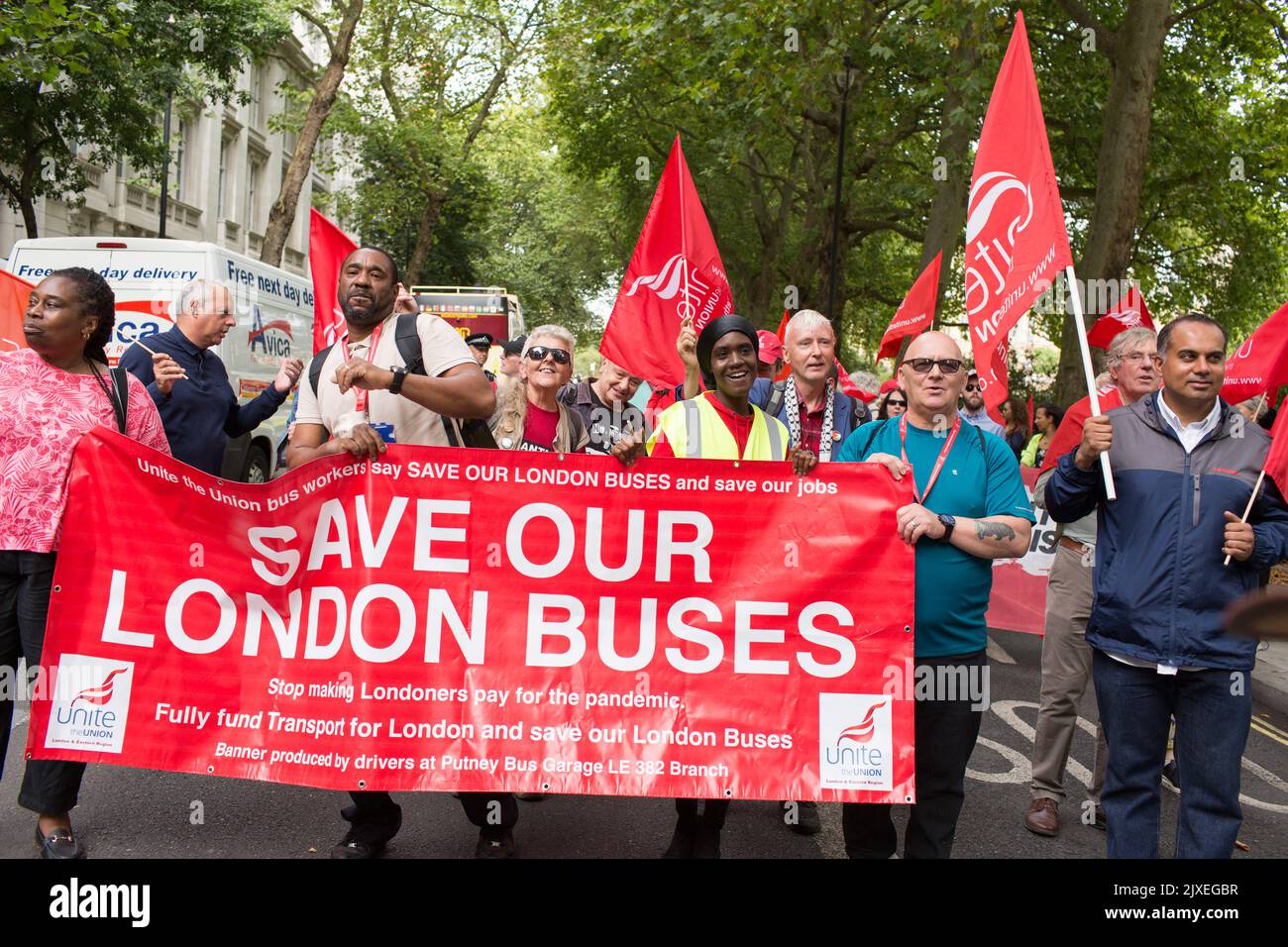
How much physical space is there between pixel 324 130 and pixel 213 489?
30677mm

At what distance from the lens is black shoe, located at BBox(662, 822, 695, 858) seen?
422 cm

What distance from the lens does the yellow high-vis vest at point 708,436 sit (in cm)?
432

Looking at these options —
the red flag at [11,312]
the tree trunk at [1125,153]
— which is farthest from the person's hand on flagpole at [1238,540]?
the tree trunk at [1125,153]

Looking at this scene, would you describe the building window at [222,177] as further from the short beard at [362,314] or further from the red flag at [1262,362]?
the red flag at [1262,362]

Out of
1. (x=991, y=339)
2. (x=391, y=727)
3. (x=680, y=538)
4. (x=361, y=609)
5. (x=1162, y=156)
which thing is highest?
(x=1162, y=156)

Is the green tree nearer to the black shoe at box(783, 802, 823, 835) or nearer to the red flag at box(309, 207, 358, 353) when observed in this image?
the red flag at box(309, 207, 358, 353)

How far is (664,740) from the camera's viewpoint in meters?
3.98

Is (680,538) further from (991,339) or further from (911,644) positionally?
(991,339)

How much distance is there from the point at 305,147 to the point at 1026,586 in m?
16.8

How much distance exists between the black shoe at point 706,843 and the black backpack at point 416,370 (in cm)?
155

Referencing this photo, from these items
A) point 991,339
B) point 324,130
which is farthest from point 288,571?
point 324,130

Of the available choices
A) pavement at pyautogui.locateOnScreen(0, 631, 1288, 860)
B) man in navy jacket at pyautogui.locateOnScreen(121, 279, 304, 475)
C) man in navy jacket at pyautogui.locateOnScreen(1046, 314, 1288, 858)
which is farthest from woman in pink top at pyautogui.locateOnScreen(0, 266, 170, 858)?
man in navy jacket at pyautogui.locateOnScreen(1046, 314, 1288, 858)

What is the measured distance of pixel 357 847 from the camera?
4309 mm

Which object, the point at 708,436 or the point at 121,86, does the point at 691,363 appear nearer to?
the point at 708,436
